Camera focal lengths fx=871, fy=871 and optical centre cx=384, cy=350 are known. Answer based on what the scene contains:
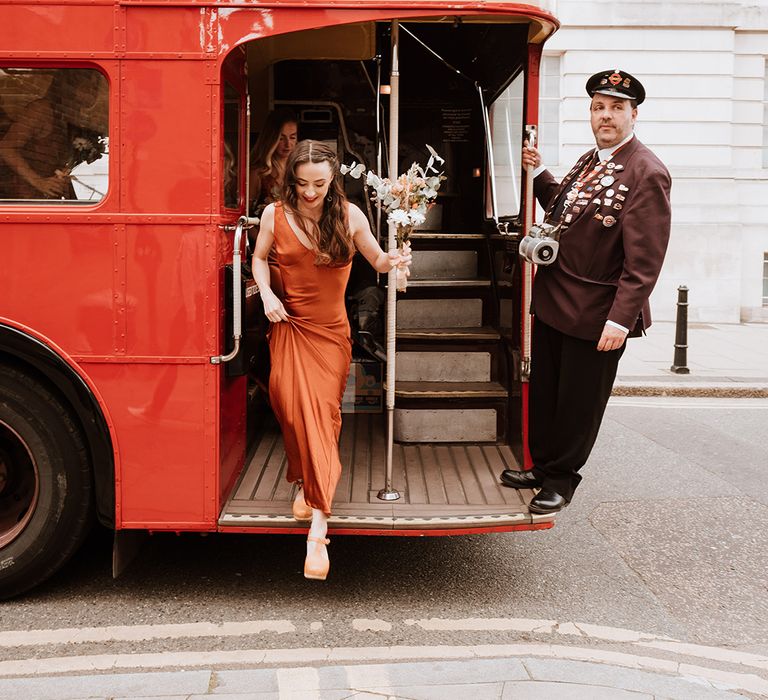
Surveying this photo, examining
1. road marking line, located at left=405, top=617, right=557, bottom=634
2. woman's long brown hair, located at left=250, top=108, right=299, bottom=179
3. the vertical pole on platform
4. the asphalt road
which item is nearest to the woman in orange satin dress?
the vertical pole on platform

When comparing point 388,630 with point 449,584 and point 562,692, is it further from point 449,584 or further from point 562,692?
point 562,692

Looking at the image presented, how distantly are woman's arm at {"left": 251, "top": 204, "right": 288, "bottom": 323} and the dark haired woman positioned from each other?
111cm

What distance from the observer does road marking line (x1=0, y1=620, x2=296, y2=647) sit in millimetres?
3766

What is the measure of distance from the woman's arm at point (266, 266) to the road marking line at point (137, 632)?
140 cm

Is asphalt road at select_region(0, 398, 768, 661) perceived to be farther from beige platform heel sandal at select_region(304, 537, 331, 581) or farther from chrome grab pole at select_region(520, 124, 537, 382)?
chrome grab pole at select_region(520, 124, 537, 382)

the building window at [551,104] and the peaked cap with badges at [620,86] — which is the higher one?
the building window at [551,104]

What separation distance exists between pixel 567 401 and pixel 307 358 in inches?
51.9

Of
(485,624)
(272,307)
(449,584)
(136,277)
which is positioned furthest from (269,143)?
(485,624)

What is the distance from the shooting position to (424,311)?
6.18m

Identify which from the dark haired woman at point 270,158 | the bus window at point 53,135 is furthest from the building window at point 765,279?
the bus window at point 53,135

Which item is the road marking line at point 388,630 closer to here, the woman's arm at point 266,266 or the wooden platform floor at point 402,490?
the wooden platform floor at point 402,490

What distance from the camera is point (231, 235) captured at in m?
4.22

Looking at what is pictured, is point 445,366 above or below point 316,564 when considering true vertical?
above

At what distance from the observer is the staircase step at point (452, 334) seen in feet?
18.5
